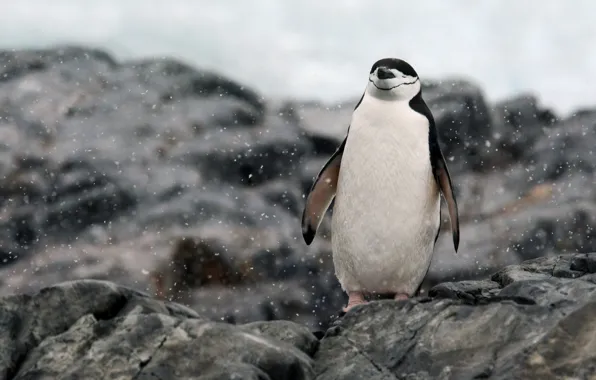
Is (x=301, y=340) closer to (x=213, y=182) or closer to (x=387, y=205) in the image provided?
(x=387, y=205)

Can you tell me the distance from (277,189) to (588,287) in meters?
6.91

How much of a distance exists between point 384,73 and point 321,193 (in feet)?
2.76

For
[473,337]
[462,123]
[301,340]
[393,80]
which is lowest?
[462,123]

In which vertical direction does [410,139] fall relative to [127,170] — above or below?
above

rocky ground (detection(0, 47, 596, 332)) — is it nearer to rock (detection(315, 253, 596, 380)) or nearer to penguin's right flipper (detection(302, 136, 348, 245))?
penguin's right flipper (detection(302, 136, 348, 245))

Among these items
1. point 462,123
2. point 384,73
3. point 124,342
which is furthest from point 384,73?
point 462,123

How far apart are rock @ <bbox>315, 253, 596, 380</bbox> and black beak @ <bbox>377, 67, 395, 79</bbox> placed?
1.36 m

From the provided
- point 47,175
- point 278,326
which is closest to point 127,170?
point 47,175

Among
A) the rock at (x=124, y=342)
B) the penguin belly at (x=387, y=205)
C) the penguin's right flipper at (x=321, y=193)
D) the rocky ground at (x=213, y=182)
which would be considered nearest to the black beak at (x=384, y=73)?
the penguin belly at (x=387, y=205)

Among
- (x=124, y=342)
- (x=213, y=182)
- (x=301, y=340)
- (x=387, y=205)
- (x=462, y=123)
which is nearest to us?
(x=124, y=342)

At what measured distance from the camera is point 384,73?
364cm

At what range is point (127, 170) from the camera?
8.89 metres

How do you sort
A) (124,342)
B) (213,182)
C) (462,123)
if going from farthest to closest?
(462,123), (213,182), (124,342)

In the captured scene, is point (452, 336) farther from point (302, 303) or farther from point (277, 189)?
point (277, 189)
